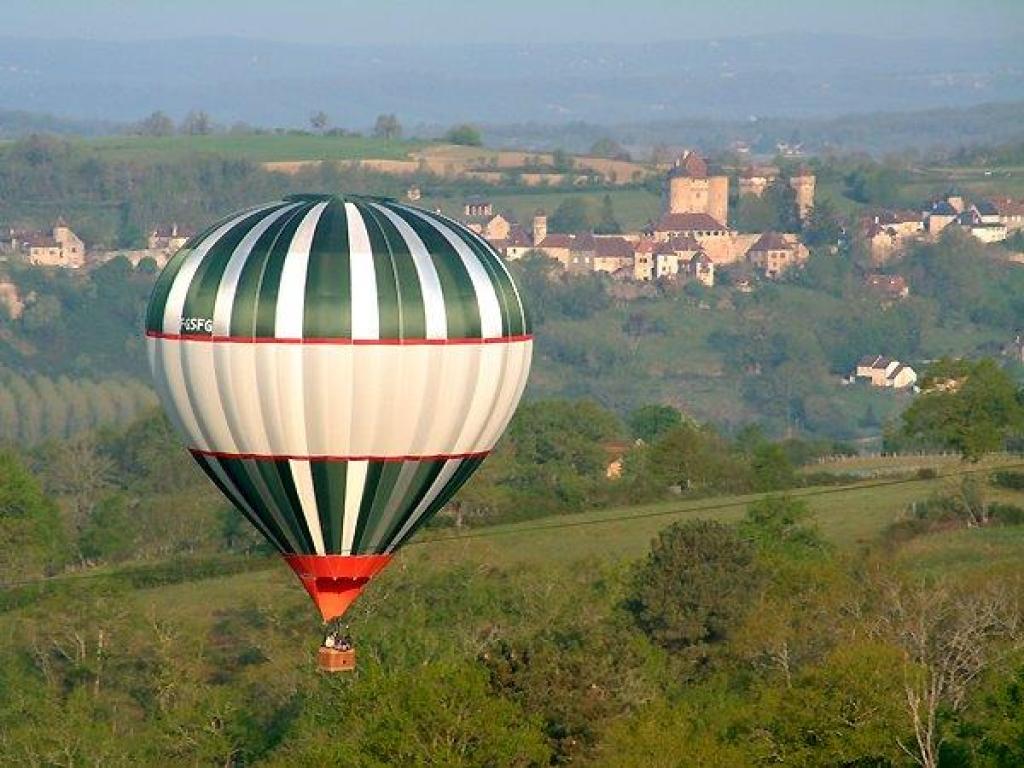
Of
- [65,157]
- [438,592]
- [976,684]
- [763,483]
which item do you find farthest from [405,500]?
[65,157]

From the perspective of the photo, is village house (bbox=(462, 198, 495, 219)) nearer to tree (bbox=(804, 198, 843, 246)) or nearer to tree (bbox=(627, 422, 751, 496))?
tree (bbox=(804, 198, 843, 246))

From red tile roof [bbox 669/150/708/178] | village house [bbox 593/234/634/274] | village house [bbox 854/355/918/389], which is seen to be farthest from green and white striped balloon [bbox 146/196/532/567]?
red tile roof [bbox 669/150/708/178]

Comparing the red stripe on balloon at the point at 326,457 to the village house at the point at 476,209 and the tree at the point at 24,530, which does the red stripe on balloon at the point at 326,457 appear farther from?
the village house at the point at 476,209

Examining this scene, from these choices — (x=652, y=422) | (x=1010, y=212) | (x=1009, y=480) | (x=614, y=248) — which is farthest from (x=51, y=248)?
(x=1009, y=480)

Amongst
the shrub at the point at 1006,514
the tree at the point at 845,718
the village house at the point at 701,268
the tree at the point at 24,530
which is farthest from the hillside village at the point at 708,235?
the tree at the point at 845,718

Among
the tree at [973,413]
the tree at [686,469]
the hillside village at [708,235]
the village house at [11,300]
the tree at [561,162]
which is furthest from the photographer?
the tree at [561,162]
